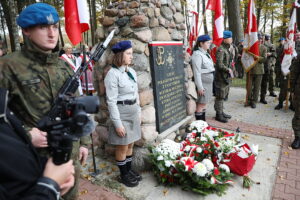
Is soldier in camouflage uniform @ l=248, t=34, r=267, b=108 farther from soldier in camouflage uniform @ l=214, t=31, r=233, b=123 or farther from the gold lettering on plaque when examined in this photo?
the gold lettering on plaque

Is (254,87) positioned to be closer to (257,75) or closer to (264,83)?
(257,75)

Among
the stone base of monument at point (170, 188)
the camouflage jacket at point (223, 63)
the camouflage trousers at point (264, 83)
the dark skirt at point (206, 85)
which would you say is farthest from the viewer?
the camouflage trousers at point (264, 83)

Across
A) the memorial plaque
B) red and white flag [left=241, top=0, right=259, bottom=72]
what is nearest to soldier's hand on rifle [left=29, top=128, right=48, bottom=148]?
the memorial plaque

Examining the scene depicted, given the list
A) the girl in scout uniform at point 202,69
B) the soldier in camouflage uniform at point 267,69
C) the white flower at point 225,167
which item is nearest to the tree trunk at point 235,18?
the soldier in camouflage uniform at point 267,69

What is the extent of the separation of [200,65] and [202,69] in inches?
5.8

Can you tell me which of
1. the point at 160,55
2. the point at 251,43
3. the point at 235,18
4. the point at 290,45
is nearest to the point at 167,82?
the point at 160,55

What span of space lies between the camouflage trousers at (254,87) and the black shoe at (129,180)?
16.0ft

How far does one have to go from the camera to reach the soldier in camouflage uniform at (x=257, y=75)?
6.26 meters

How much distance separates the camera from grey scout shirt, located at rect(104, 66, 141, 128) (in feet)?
8.42

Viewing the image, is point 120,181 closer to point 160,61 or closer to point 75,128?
point 160,61

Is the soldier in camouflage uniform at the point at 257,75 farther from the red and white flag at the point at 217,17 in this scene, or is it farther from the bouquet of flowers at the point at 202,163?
the bouquet of flowers at the point at 202,163

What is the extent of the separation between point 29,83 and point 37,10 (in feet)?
1.55

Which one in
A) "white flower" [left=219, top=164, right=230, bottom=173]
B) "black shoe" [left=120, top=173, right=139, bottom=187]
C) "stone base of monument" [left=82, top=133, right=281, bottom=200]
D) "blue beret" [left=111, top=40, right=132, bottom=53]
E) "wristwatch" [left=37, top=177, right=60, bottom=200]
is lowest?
"stone base of monument" [left=82, top=133, right=281, bottom=200]

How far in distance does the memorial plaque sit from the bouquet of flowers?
0.48m
